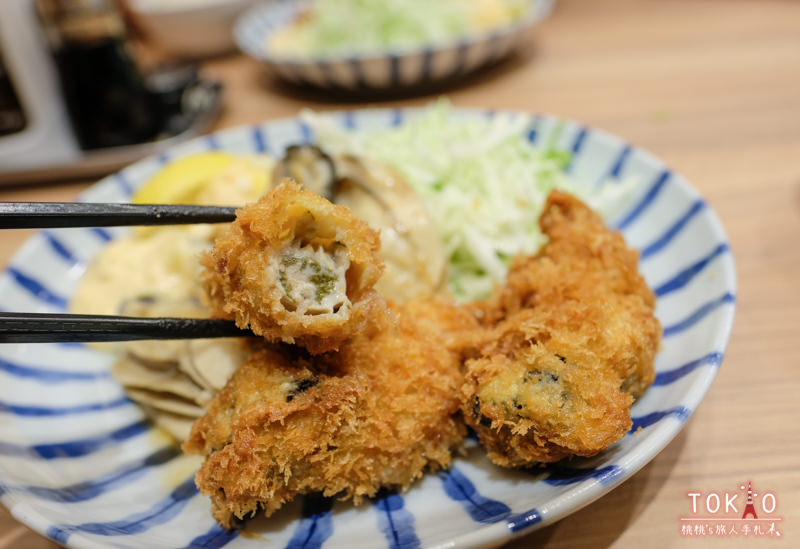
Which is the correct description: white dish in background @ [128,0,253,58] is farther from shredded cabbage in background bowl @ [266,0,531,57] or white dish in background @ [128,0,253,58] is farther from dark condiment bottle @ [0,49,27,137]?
dark condiment bottle @ [0,49,27,137]

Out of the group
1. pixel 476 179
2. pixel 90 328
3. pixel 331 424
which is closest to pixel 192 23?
pixel 476 179

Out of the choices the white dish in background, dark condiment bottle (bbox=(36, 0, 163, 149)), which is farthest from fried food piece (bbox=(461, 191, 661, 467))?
the white dish in background

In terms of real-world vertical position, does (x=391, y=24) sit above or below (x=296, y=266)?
above

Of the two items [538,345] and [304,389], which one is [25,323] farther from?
[538,345]

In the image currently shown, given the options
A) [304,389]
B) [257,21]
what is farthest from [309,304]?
[257,21]

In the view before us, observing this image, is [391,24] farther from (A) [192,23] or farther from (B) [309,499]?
(B) [309,499]

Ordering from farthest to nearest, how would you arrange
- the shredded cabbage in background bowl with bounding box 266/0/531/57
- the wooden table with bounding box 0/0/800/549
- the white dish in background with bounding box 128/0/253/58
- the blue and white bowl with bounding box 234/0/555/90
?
the white dish in background with bounding box 128/0/253/58 < the shredded cabbage in background bowl with bounding box 266/0/531/57 < the blue and white bowl with bounding box 234/0/555/90 < the wooden table with bounding box 0/0/800/549

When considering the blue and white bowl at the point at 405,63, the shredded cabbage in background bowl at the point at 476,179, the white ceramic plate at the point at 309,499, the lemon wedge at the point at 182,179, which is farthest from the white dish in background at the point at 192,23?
the white ceramic plate at the point at 309,499
